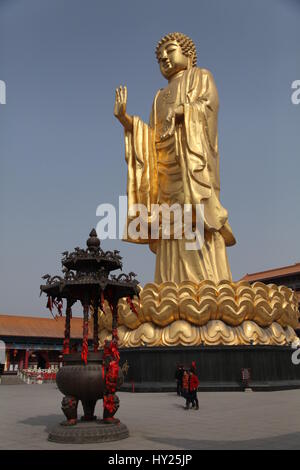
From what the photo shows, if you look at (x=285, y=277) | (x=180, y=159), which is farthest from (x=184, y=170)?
(x=285, y=277)

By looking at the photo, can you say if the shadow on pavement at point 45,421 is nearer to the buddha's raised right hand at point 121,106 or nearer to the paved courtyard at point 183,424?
the paved courtyard at point 183,424

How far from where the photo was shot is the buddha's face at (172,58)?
57.5 ft

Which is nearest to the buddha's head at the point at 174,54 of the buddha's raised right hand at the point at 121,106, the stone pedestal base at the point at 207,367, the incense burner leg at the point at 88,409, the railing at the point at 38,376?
the buddha's raised right hand at the point at 121,106

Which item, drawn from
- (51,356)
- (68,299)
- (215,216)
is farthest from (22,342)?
(68,299)

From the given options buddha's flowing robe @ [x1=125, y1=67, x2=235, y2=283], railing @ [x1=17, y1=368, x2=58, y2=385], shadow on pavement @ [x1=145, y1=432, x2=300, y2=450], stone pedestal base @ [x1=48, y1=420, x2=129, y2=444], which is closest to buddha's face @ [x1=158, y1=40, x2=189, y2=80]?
buddha's flowing robe @ [x1=125, y1=67, x2=235, y2=283]

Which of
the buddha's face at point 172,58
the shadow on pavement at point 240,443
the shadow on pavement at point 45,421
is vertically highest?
the buddha's face at point 172,58

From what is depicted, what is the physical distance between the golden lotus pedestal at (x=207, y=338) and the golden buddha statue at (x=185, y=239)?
33 millimetres

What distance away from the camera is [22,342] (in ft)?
82.0

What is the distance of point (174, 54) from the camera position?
17.5 meters

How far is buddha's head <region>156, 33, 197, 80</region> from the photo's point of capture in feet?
57.6

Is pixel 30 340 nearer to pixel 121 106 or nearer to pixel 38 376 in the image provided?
pixel 38 376

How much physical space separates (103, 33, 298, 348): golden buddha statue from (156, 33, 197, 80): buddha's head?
36mm

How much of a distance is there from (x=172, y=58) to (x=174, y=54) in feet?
0.54

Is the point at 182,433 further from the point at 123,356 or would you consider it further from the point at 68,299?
the point at 123,356
